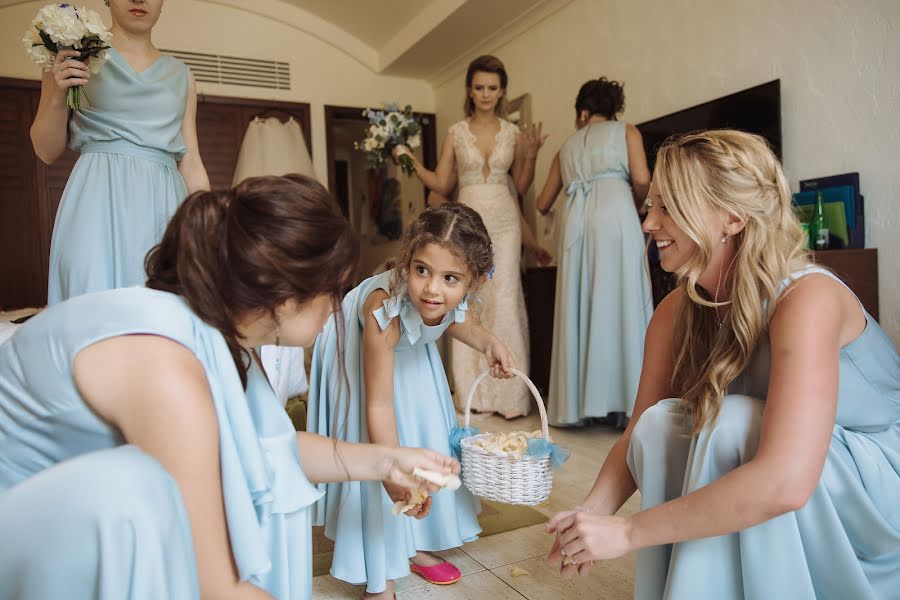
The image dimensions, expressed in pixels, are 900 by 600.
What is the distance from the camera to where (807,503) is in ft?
3.46

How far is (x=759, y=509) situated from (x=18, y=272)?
5.31 metres

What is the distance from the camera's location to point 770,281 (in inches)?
44.3

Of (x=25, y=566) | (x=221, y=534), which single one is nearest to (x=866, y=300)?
(x=221, y=534)

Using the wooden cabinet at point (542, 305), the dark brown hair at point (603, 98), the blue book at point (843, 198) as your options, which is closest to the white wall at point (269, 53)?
the wooden cabinet at point (542, 305)

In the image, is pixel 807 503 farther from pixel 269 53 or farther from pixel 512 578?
pixel 269 53

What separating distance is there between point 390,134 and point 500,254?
37.9 inches

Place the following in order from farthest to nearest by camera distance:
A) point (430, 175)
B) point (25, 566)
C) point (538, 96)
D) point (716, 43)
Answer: point (538, 96)
point (430, 175)
point (716, 43)
point (25, 566)

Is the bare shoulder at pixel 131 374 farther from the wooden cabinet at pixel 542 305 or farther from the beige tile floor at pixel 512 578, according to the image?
the wooden cabinet at pixel 542 305

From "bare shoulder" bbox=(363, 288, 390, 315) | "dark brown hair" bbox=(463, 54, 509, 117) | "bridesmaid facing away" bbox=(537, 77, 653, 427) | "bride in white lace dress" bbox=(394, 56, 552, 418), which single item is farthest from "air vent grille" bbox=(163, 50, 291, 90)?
"bare shoulder" bbox=(363, 288, 390, 315)

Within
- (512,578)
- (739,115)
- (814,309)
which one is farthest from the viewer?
(739,115)

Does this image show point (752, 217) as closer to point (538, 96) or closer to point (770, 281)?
point (770, 281)

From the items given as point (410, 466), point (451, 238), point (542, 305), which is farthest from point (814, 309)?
point (542, 305)

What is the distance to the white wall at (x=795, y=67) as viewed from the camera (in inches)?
101

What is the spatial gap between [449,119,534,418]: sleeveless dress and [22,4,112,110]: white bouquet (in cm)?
226
